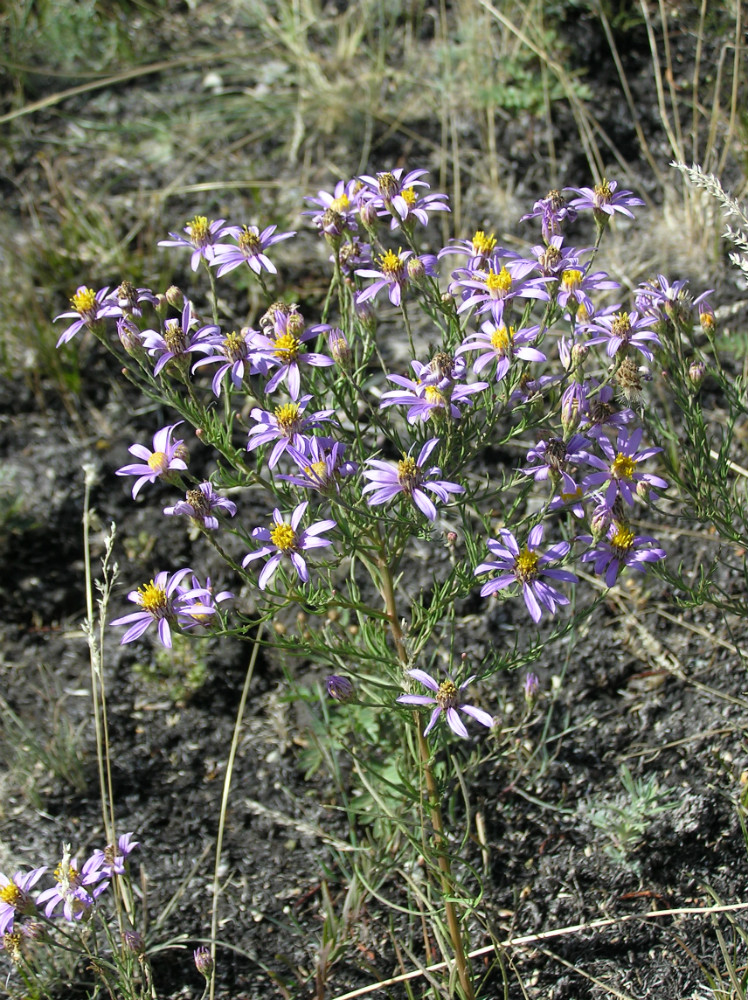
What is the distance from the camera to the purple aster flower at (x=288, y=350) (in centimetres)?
228

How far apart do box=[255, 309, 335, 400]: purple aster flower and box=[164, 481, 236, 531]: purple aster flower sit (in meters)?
0.29

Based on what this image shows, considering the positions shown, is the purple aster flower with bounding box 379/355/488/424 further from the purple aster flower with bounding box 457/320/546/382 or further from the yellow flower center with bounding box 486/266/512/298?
the yellow flower center with bounding box 486/266/512/298

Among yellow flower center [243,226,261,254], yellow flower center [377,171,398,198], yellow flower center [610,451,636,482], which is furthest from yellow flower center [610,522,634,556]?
yellow flower center [243,226,261,254]

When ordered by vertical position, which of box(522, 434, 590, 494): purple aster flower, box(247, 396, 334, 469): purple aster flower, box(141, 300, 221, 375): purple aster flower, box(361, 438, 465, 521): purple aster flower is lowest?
box(522, 434, 590, 494): purple aster flower

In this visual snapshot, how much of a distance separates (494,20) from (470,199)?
1139 millimetres

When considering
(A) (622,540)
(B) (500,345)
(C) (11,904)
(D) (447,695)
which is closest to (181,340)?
(B) (500,345)

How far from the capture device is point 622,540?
93.2 inches

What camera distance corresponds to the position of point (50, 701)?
10.8 feet

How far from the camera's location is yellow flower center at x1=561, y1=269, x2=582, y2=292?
2.38m

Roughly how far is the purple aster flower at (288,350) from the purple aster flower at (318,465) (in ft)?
0.48

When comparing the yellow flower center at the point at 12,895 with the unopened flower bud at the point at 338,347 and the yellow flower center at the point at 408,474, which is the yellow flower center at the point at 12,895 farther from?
the unopened flower bud at the point at 338,347

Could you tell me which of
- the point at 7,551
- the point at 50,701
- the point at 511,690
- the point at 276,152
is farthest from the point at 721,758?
the point at 276,152

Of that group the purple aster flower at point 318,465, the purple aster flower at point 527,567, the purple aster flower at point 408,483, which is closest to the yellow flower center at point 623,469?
the purple aster flower at point 527,567

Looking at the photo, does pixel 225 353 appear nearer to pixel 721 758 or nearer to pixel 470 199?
pixel 721 758
